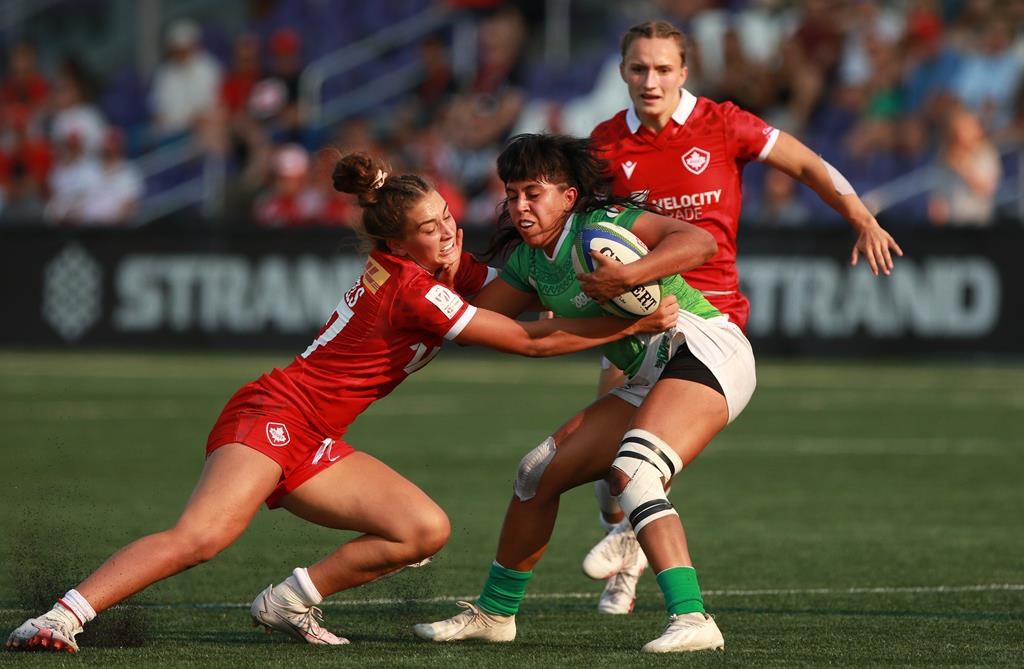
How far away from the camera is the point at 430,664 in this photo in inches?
209

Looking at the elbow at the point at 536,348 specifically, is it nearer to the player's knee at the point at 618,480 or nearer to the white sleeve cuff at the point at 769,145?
the player's knee at the point at 618,480

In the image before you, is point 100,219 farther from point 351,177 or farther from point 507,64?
point 351,177

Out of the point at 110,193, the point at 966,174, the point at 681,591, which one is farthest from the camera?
the point at 110,193

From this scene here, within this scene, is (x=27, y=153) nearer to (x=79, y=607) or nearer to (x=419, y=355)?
(x=419, y=355)

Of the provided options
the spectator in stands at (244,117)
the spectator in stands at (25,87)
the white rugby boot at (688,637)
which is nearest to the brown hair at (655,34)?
the white rugby boot at (688,637)

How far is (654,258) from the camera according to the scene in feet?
18.3

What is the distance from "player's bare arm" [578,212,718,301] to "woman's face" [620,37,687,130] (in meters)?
0.74

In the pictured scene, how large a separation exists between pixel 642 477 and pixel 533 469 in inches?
21.5

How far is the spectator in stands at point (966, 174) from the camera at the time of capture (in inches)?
675

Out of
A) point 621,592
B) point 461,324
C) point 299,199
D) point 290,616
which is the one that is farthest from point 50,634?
point 299,199

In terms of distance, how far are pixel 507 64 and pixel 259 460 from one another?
1563 cm

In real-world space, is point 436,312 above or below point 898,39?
below

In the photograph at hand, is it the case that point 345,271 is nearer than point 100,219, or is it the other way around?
point 345,271

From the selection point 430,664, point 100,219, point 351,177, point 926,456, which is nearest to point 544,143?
point 351,177
